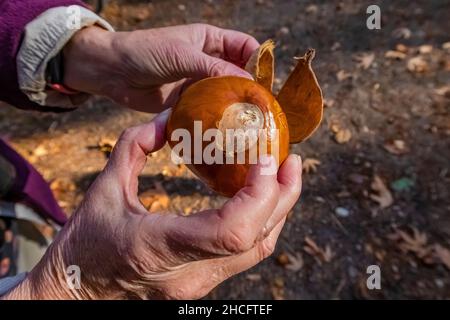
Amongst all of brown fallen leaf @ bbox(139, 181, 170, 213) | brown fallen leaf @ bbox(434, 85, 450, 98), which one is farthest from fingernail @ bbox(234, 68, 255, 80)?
brown fallen leaf @ bbox(434, 85, 450, 98)

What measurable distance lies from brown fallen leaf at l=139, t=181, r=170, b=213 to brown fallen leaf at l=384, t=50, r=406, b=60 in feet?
7.55

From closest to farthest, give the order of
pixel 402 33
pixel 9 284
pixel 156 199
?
1. pixel 9 284
2. pixel 156 199
3. pixel 402 33

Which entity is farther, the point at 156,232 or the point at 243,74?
the point at 243,74

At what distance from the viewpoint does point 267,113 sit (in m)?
1.26

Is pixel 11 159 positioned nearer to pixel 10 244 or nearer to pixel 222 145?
pixel 10 244

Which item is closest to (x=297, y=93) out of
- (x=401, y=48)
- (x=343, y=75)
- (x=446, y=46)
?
(x=343, y=75)

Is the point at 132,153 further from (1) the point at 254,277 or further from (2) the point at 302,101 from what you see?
(1) the point at 254,277

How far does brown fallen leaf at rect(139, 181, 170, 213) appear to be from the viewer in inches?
115

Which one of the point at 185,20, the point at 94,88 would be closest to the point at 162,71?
the point at 94,88

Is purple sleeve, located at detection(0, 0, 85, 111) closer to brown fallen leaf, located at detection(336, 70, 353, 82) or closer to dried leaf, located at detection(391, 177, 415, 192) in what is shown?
dried leaf, located at detection(391, 177, 415, 192)

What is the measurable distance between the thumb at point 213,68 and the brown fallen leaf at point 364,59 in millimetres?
2560

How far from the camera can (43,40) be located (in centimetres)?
171

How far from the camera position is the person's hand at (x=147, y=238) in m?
1.09

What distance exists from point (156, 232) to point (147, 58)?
0.84 metres
